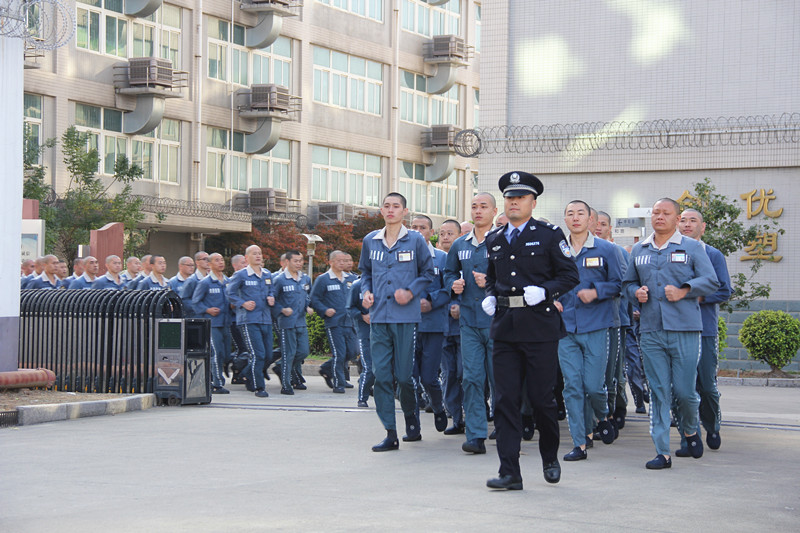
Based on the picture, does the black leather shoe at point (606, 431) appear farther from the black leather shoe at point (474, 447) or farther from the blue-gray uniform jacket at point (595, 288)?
the black leather shoe at point (474, 447)

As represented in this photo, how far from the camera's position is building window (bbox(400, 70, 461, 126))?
56.4 m

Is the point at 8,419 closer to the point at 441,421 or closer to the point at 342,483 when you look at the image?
the point at 441,421

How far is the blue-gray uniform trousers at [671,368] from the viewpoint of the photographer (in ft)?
32.1

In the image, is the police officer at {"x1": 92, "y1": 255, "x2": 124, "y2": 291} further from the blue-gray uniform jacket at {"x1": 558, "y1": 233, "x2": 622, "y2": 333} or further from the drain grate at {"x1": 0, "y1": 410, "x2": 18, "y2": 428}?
the blue-gray uniform jacket at {"x1": 558, "y1": 233, "x2": 622, "y2": 333}

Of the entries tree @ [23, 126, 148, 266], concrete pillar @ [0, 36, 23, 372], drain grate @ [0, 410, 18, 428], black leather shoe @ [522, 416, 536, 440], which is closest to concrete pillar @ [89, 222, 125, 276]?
tree @ [23, 126, 148, 266]

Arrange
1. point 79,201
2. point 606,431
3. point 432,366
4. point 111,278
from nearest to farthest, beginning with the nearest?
point 606,431 → point 432,366 → point 111,278 → point 79,201

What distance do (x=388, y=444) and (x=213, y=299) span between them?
8.01m

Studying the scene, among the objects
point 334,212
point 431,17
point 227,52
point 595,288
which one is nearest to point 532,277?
point 595,288

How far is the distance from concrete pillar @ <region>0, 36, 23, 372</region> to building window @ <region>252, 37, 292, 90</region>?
34379 mm

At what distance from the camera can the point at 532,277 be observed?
8.59 metres

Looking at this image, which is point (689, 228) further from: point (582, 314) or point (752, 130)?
point (752, 130)

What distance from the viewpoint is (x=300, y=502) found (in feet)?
24.8

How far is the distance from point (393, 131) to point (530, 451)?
149ft

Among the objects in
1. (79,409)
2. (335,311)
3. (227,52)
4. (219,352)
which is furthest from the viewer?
(227,52)
